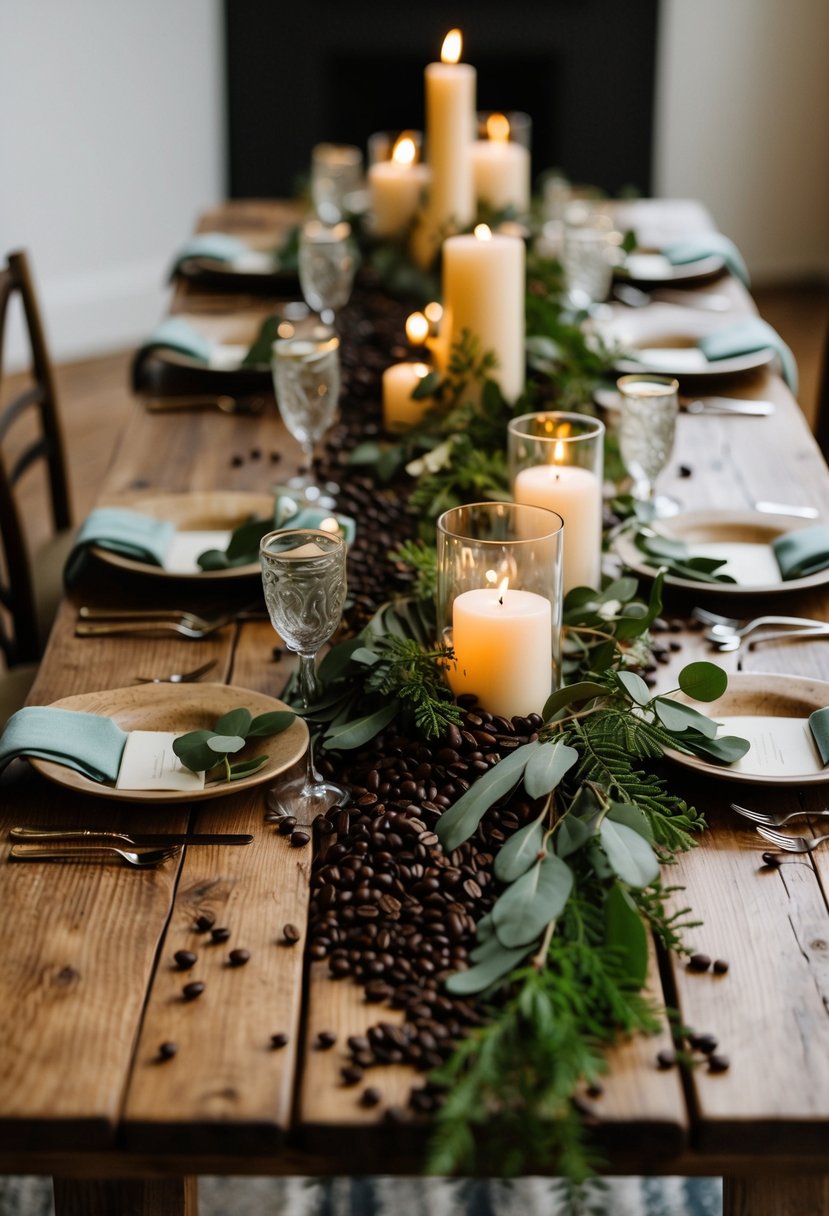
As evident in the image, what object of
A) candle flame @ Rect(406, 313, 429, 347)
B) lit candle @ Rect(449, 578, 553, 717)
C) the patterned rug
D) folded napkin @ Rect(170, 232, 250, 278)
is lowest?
the patterned rug

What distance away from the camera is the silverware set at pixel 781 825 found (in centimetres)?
107

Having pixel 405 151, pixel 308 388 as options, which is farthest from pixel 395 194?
pixel 308 388

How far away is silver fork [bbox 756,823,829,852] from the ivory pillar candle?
A: 1.29 feet

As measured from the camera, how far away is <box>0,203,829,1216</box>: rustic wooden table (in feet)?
2.70

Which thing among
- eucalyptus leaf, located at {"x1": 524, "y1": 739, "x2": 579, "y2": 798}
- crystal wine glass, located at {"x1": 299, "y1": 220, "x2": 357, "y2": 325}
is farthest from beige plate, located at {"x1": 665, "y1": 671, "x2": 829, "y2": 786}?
crystal wine glass, located at {"x1": 299, "y1": 220, "x2": 357, "y2": 325}

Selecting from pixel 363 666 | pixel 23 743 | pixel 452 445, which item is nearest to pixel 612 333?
pixel 452 445

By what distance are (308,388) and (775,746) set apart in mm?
787

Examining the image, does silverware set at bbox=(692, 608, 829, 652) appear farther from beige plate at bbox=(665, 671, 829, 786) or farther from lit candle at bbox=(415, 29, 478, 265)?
lit candle at bbox=(415, 29, 478, 265)

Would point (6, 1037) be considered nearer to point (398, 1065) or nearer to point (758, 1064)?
point (398, 1065)

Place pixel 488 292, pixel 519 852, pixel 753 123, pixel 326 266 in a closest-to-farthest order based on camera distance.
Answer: pixel 519 852 → pixel 488 292 → pixel 326 266 → pixel 753 123

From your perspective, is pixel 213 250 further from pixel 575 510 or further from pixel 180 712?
pixel 180 712

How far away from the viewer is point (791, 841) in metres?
1.07

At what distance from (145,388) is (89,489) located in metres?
1.66

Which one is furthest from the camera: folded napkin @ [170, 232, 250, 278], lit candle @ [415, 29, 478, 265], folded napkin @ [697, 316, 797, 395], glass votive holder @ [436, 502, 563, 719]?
folded napkin @ [170, 232, 250, 278]
